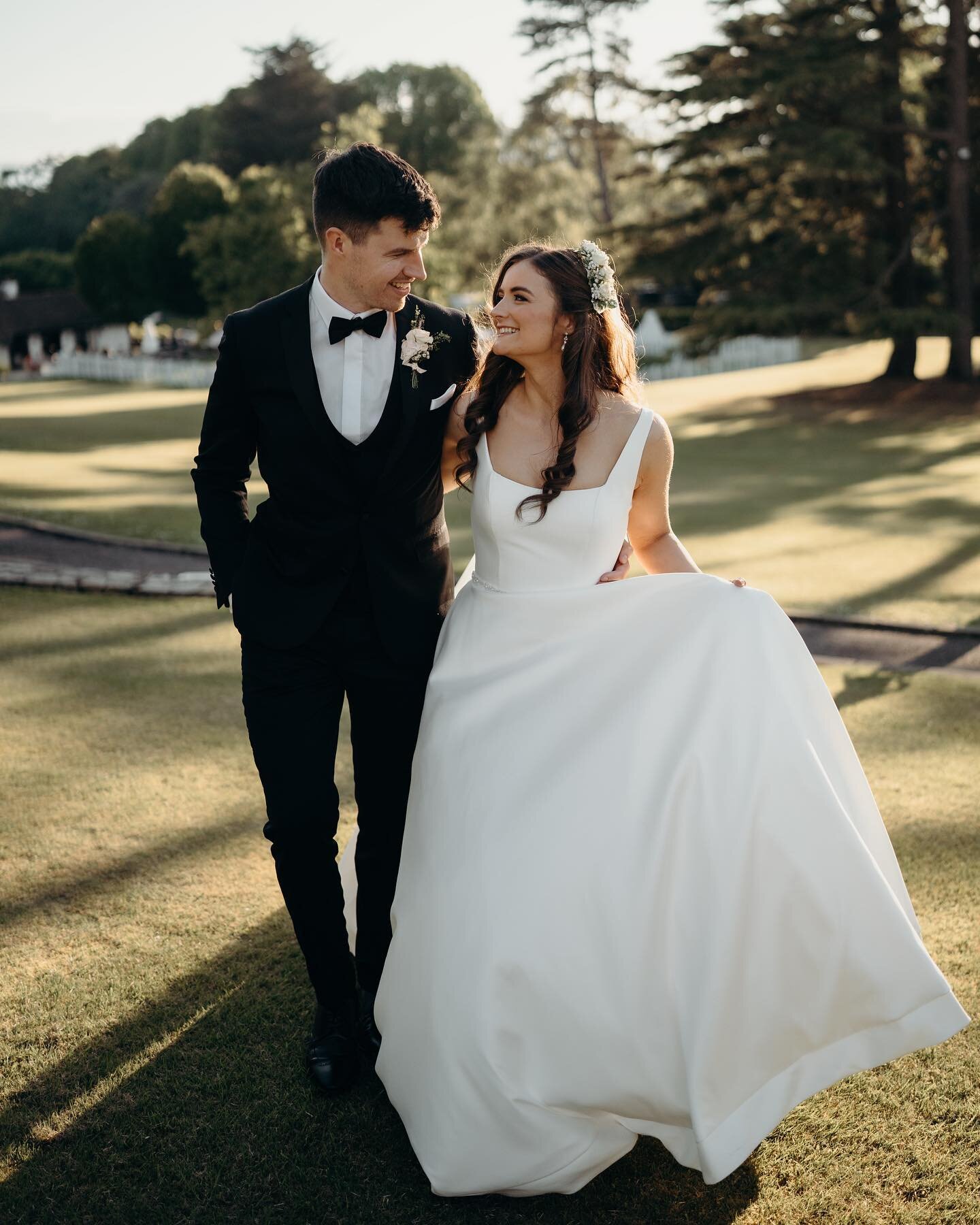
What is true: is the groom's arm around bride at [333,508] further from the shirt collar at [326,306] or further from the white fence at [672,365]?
the white fence at [672,365]

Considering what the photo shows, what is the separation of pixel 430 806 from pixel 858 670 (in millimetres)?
4357

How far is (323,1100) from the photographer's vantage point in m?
2.88

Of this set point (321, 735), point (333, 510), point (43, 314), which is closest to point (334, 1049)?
point (321, 735)

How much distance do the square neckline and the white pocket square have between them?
0.14 m

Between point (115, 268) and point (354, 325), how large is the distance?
51.3m

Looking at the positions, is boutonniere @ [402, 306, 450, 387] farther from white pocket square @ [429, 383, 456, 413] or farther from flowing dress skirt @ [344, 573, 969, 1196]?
flowing dress skirt @ [344, 573, 969, 1196]

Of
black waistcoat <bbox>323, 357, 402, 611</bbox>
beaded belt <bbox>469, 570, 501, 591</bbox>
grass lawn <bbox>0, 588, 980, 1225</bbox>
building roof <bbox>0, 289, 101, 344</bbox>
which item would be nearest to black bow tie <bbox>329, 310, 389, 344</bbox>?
black waistcoat <bbox>323, 357, 402, 611</bbox>

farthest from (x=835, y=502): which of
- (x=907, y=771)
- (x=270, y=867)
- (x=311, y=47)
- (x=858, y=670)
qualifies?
(x=311, y=47)

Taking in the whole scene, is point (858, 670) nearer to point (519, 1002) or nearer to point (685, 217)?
A: point (519, 1002)

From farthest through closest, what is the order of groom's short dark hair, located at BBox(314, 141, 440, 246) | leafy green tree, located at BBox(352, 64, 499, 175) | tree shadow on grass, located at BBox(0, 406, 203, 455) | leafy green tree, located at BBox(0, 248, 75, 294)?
leafy green tree, located at BBox(0, 248, 75, 294) < leafy green tree, located at BBox(352, 64, 499, 175) < tree shadow on grass, located at BBox(0, 406, 203, 455) < groom's short dark hair, located at BBox(314, 141, 440, 246)

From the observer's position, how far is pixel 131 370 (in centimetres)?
3678

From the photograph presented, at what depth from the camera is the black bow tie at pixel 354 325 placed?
9.55 feet

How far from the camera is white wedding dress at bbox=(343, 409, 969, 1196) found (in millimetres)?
2432

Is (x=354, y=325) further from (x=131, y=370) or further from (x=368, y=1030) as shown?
(x=131, y=370)
